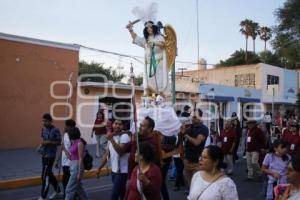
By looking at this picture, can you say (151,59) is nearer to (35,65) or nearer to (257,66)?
(35,65)

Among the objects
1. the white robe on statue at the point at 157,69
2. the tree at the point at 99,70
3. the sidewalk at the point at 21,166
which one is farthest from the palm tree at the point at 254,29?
the white robe on statue at the point at 157,69

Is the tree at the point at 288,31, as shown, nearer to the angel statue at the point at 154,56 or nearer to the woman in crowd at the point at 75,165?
the angel statue at the point at 154,56

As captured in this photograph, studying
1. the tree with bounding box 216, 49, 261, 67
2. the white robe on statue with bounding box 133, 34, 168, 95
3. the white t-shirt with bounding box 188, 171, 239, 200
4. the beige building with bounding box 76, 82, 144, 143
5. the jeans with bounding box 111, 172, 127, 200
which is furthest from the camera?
the tree with bounding box 216, 49, 261, 67

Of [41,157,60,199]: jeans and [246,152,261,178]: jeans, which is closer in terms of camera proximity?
[41,157,60,199]: jeans

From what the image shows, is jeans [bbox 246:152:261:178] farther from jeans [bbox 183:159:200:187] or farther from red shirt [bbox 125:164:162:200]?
red shirt [bbox 125:164:162:200]

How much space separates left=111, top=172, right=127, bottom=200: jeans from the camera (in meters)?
6.22

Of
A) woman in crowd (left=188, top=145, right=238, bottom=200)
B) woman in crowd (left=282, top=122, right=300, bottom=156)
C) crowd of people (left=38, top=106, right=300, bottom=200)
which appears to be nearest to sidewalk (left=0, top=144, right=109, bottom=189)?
crowd of people (left=38, top=106, right=300, bottom=200)

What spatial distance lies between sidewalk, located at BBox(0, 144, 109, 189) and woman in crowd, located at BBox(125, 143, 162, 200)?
Result: 6.14 meters

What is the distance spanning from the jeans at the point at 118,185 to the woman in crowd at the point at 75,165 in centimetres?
73

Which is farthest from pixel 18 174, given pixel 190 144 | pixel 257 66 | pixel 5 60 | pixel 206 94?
pixel 257 66

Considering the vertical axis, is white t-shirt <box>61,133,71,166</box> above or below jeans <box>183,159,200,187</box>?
above

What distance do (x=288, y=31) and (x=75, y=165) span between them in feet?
44.2

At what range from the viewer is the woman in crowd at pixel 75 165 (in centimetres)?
677

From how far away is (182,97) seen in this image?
89.8 ft
